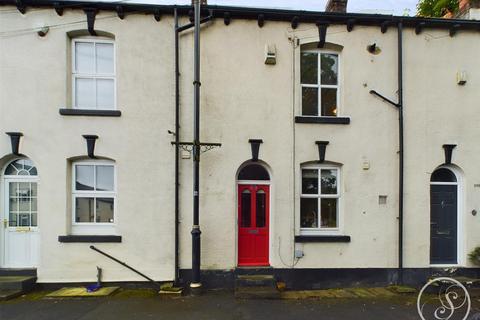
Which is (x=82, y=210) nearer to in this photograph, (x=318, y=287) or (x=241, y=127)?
(x=241, y=127)

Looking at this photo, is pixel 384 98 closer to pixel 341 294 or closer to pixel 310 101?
pixel 310 101

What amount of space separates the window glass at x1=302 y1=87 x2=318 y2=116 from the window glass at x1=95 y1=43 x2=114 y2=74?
4758mm

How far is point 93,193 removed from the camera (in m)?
7.14

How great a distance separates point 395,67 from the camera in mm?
7562

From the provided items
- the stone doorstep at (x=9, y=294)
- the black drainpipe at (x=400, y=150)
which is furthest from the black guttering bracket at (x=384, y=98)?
the stone doorstep at (x=9, y=294)

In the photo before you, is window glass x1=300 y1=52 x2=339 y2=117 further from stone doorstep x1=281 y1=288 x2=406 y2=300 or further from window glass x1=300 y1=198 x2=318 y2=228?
stone doorstep x1=281 y1=288 x2=406 y2=300

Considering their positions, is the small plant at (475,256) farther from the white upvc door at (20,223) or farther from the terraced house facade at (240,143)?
the white upvc door at (20,223)

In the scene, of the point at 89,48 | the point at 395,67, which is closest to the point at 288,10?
the point at 395,67

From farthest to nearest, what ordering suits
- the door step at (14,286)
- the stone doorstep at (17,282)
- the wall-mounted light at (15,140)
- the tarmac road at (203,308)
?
the wall-mounted light at (15,140) → the stone doorstep at (17,282) → the door step at (14,286) → the tarmac road at (203,308)

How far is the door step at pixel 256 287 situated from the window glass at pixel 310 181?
7.33 feet

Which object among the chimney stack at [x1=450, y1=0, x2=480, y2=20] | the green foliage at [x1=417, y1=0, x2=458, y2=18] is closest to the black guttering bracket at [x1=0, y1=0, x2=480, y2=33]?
the chimney stack at [x1=450, y1=0, x2=480, y2=20]

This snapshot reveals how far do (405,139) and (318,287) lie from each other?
4.17 meters

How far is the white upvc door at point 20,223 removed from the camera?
7055 millimetres

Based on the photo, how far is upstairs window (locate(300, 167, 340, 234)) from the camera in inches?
294
